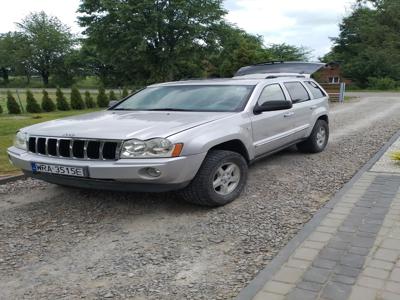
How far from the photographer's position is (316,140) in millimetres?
7195

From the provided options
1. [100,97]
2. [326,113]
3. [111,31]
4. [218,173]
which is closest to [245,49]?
[111,31]

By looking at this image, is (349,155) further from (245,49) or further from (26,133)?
(245,49)

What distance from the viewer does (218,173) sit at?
449 cm

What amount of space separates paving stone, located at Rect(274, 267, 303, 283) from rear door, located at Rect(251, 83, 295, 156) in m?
2.27

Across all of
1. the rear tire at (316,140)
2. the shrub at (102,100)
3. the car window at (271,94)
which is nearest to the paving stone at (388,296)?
the car window at (271,94)

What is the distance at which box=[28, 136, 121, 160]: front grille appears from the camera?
4000mm

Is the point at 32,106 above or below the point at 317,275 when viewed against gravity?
above

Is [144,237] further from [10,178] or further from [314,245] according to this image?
[10,178]

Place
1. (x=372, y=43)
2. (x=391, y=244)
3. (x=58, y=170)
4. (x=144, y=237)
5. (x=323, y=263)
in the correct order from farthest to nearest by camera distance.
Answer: (x=372, y=43), (x=58, y=170), (x=144, y=237), (x=391, y=244), (x=323, y=263)

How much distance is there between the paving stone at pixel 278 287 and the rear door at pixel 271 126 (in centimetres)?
246

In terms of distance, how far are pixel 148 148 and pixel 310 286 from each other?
1913mm

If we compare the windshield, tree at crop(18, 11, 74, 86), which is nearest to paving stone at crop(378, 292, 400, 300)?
the windshield

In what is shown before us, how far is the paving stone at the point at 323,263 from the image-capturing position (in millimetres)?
3134

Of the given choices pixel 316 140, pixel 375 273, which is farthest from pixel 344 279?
pixel 316 140
